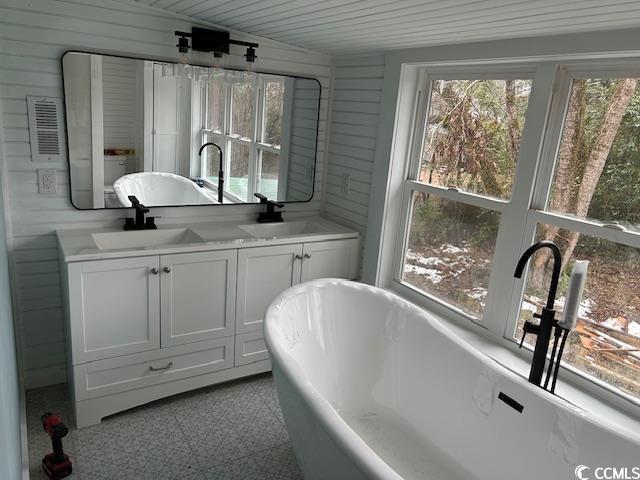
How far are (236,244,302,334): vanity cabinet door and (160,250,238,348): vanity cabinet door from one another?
6 cm

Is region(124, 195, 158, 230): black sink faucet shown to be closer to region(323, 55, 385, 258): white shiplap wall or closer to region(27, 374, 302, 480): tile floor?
region(27, 374, 302, 480): tile floor

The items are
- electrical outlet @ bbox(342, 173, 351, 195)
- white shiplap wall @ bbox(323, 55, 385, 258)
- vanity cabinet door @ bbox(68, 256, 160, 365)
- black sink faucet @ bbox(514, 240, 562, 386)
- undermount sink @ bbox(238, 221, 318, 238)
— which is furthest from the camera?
electrical outlet @ bbox(342, 173, 351, 195)

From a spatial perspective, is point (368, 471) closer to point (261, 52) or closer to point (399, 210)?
point (399, 210)

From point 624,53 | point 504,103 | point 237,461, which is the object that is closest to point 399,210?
point 504,103

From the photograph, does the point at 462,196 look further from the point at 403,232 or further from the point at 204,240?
the point at 204,240

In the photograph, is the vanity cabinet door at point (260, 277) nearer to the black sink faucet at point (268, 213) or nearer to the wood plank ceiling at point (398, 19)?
the black sink faucet at point (268, 213)

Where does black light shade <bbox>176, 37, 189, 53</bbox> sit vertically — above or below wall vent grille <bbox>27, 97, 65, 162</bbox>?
above

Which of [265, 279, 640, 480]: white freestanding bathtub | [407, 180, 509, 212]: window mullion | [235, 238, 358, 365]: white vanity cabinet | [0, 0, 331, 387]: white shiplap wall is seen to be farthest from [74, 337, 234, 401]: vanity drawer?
[407, 180, 509, 212]: window mullion

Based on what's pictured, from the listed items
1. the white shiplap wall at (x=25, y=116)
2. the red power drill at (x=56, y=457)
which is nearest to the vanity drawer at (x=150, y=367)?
the red power drill at (x=56, y=457)

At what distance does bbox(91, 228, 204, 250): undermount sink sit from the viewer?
2.63 meters

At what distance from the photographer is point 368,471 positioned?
1334 mm

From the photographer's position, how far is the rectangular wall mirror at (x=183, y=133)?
101 inches

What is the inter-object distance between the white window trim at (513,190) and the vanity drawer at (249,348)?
88 centimetres

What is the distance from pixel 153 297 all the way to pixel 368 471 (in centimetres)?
157
